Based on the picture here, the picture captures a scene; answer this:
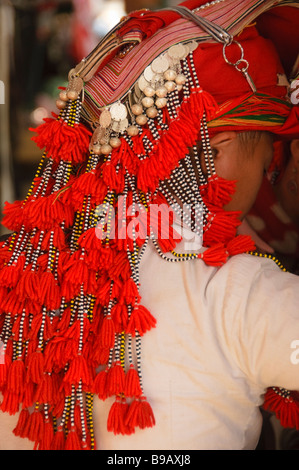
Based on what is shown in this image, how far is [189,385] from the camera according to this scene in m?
0.90

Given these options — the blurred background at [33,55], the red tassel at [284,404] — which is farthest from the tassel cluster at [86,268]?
the blurred background at [33,55]

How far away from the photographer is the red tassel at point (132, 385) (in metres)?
0.89

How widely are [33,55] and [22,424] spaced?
2745mm

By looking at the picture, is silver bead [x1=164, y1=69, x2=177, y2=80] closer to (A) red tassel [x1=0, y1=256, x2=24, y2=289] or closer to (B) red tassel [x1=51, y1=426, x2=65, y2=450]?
(A) red tassel [x1=0, y1=256, x2=24, y2=289]

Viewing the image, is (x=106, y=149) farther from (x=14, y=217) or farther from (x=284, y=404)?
(x=284, y=404)

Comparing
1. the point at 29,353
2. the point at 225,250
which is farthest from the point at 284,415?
the point at 29,353

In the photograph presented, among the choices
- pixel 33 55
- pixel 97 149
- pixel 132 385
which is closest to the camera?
pixel 132 385

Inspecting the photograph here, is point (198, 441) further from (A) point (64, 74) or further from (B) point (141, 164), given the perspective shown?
(A) point (64, 74)

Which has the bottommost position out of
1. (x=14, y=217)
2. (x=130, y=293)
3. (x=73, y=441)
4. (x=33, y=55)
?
(x=73, y=441)

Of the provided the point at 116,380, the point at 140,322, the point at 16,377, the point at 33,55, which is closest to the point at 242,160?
the point at 140,322

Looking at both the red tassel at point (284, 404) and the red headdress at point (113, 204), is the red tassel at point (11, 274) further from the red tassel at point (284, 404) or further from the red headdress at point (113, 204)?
the red tassel at point (284, 404)

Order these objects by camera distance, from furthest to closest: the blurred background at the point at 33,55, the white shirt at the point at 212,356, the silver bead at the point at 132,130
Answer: the blurred background at the point at 33,55
the silver bead at the point at 132,130
the white shirt at the point at 212,356

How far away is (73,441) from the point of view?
3.00 feet

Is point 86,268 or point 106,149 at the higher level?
point 106,149
